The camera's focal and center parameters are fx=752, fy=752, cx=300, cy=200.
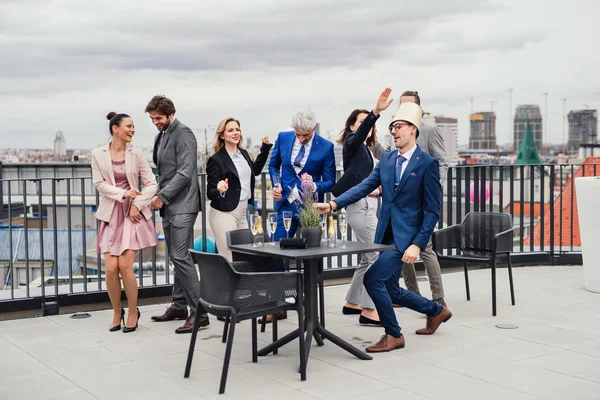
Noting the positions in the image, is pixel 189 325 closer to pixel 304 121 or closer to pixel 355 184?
pixel 355 184

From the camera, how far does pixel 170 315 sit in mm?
6438

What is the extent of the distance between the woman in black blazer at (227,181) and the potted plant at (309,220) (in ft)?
3.65

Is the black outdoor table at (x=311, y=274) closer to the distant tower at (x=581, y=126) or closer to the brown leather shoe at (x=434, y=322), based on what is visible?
the brown leather shoe at (x=434, y=322)

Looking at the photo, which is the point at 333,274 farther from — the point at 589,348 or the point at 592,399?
the point at 592,399

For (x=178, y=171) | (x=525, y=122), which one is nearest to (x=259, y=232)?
(x=178, y=171)

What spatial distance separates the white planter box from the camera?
24.2 feet

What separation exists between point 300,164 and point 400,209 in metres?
1.12

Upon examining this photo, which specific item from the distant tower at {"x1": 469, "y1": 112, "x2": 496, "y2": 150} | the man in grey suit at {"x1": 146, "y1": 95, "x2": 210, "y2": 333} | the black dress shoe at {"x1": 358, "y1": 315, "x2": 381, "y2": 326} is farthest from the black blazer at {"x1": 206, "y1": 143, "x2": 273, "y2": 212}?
the distant tower at {"x1": 469, "y1": 112, "x2": 496, "y2": 150}

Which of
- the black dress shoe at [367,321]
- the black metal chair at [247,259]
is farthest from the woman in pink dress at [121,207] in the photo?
the black dress shoe at [367,321]

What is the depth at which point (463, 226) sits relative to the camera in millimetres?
6988

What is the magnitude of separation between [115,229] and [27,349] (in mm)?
1151

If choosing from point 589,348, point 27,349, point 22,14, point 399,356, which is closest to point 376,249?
point 399,356

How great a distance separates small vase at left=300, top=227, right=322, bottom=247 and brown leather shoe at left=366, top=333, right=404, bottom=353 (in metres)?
0.84

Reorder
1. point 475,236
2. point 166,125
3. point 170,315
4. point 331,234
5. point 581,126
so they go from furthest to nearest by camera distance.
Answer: point 581,126 → point 475,236 → point 170,315 → point 166,125 → point 331,234
